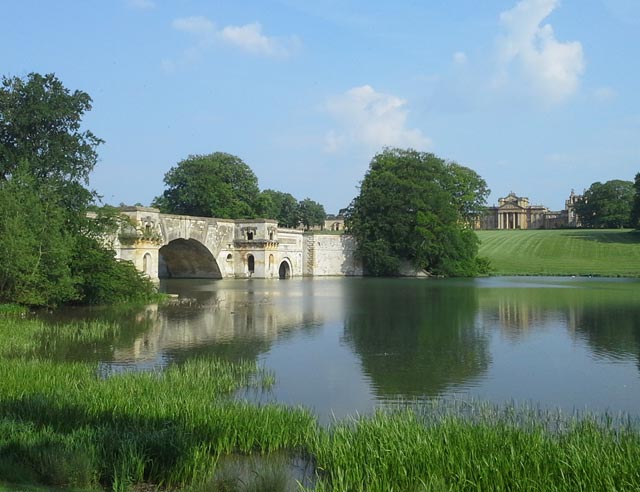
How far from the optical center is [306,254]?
6794 cm

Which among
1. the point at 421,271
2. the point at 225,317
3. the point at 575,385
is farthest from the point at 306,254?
the point at 575,385

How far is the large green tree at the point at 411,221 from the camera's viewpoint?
60.8 metres

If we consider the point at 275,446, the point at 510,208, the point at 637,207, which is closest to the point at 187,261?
the point at 275,446

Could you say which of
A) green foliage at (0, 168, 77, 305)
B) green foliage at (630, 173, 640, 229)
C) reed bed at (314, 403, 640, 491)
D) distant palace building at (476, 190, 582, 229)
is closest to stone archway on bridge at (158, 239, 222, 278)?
green foliage at (0, 168, 77, 305)

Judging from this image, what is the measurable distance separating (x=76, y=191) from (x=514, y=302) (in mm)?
21565

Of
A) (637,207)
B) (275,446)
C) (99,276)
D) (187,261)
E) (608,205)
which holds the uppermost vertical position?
(608,205)

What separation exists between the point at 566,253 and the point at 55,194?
200 ft

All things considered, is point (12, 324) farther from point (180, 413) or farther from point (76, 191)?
point (180, 413)

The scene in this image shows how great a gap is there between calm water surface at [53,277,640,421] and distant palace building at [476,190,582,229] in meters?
113

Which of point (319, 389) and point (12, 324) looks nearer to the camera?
point (319, 389)

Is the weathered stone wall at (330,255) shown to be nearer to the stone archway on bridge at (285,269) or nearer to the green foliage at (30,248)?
the stone archway on bridge at (285,269)

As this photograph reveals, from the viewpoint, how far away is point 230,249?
59.2 m

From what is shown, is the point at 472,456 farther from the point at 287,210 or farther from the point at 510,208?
the point at 510,208

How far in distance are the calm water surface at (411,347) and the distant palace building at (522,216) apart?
113 m
